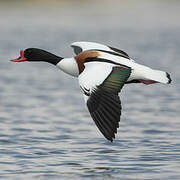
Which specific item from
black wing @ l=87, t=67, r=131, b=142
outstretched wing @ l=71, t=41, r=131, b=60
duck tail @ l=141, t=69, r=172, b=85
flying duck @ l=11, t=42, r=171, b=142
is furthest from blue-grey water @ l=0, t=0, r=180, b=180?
outstretched wing @ l=71, t=41, r=131, b=60

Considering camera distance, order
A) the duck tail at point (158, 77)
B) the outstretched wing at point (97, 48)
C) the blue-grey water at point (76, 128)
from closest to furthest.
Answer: the blue-grey water at point (76, 128) < the duck tail at point (158, 77) < the outstretched wing at point (97, 48)

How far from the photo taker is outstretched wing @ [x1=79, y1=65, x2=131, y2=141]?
8.15 metres

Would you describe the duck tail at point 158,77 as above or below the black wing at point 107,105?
above

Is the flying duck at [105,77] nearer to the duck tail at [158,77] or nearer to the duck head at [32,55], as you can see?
the duck tail at [158,77]

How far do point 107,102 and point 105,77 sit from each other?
0.47m

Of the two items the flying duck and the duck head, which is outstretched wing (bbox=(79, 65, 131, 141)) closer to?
the flying duck

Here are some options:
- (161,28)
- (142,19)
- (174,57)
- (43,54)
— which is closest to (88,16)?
(142,19)

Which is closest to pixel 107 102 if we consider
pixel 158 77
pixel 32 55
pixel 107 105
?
pixel 107 105

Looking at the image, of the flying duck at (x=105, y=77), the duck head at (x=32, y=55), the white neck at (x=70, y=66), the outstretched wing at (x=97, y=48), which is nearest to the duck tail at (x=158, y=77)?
the flying duck at (x=105, y=77)

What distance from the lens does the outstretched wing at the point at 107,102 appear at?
26.7 feet

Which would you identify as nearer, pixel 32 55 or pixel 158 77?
pixel 158 77

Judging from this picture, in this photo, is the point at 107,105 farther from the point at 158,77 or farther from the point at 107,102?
the point at 158,77

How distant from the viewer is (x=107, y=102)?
27.3 feet

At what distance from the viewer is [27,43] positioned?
31562 mm
